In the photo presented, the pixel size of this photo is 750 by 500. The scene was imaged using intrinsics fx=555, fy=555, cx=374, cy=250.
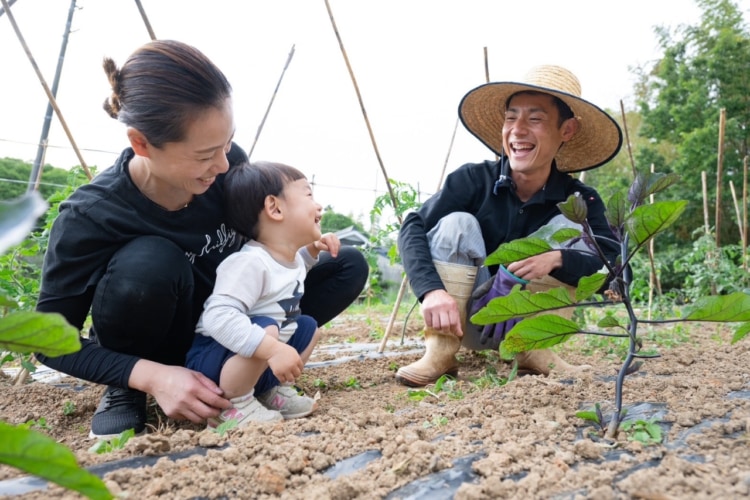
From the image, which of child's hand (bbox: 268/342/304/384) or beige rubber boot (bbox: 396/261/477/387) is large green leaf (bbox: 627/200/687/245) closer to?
child's hand (bbox: 268/342/304/384)

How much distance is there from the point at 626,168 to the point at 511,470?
58.7ft

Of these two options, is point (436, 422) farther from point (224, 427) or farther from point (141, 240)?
point (141, 240)

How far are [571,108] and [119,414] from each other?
193 centimetres

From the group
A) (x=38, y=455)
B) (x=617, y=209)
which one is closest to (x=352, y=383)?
(x=617, y=209)

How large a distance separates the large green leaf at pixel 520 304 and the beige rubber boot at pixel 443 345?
0.83 m

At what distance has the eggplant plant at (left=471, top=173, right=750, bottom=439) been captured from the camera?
105 centimetres

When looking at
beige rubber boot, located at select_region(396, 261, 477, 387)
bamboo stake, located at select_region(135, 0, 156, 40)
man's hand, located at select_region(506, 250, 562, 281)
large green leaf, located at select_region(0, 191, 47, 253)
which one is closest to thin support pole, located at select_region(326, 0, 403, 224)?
beige rubber boot, located at select_region(396, 261, 477, 387)

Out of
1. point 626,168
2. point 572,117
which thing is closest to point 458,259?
point 572,117

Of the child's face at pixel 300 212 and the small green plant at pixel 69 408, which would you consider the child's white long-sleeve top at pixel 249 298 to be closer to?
the child's face at pixel 300 212

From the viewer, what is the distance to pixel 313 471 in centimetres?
101

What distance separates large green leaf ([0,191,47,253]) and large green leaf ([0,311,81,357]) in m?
0.20

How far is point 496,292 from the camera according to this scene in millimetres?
2037

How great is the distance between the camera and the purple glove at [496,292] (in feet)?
6.59

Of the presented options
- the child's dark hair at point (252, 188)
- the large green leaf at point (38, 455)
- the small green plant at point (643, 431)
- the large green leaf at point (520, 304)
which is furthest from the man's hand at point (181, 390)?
the small green plant at point (643, 431)
